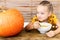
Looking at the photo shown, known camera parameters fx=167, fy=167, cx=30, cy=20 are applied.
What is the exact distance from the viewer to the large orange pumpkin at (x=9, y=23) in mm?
1106

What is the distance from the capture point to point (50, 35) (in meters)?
1.16

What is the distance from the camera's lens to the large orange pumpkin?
3.63ft

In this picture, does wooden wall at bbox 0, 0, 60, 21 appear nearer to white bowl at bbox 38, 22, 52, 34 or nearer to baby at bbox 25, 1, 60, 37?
baby at bbox 25, 1, 60, 37

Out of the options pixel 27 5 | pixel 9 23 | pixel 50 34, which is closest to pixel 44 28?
pixel 50 34

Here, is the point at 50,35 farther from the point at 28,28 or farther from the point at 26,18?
the point at 26,18

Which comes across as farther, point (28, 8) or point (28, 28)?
point (28, 8)

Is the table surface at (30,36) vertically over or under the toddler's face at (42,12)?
under

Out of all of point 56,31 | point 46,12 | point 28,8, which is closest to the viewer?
point 56,31

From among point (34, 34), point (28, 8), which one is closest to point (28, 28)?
point (34, 34)

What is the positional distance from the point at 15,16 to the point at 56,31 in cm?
32

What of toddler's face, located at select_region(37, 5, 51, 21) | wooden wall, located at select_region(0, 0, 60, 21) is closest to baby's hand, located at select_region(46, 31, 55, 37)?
toddler's face, located at select_region(37, 5, 51, 21)

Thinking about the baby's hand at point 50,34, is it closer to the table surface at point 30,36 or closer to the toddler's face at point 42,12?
the table surface at point 30,36

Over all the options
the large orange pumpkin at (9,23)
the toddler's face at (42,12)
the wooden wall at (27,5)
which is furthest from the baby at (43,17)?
the wooden wall at (27,5)

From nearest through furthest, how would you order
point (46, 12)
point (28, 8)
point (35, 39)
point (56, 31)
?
1. point (35, 39)
2. point (56, 31)
3. point (46, 12)
4. point (28, 8)
